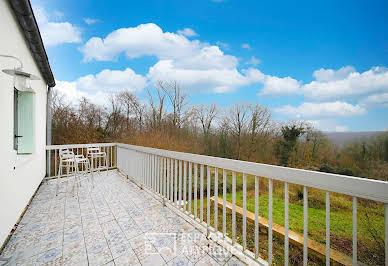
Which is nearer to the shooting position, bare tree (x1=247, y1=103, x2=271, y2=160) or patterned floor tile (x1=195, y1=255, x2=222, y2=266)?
patterned floor tile (x1=195, y1=255, x2=222, y2=266)

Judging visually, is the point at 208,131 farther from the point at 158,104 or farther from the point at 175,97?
the point at 158,104

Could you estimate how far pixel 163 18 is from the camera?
623 cm

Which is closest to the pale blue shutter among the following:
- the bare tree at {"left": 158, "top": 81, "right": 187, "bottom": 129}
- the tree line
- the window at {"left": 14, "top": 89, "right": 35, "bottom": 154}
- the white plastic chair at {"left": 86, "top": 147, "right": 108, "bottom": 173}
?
the window at {"left": 14, "top": 89, "right": 35, "bottom": 154}

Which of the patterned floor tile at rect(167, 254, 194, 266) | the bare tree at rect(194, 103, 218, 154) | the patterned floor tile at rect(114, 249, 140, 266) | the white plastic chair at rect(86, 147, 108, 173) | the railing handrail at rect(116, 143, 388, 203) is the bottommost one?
the patterned floor tile at rect(167, 254, 194, 266)

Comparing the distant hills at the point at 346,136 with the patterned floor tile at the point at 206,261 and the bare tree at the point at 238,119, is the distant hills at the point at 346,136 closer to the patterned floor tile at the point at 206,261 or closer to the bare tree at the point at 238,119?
the bare tree at the point at 238,119

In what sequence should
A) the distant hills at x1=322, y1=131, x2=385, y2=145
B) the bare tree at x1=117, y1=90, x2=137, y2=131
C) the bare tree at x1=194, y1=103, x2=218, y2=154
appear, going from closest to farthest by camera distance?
the distant hills at x1=322, y1=131, x2=385, y2=145
the bare tree at x1=117, y1=90, x2=137, y2=131
the bare tree at x1=194, y1=103, x2=218, y2=154

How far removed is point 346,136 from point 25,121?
1090 cm

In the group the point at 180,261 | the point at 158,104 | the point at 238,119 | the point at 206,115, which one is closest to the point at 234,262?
the point at 180,261

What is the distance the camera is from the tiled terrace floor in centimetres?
158

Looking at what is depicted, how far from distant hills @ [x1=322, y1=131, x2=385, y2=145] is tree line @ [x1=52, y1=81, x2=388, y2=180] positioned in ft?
0.70

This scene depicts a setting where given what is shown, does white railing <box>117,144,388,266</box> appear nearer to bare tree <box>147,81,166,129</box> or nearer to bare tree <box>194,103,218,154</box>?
bare tree <box>147,81,166,129</box>

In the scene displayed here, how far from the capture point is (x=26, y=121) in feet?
9.71

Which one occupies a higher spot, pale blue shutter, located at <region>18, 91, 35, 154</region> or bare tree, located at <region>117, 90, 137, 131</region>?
bare tree, located at <region>117, 90, 137, 131</region>

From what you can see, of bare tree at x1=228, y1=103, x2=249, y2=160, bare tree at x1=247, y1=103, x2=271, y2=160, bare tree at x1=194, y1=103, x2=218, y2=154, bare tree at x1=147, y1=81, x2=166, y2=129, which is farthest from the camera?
bare tree at x1=228, y1=103, x2=249, y2=160
